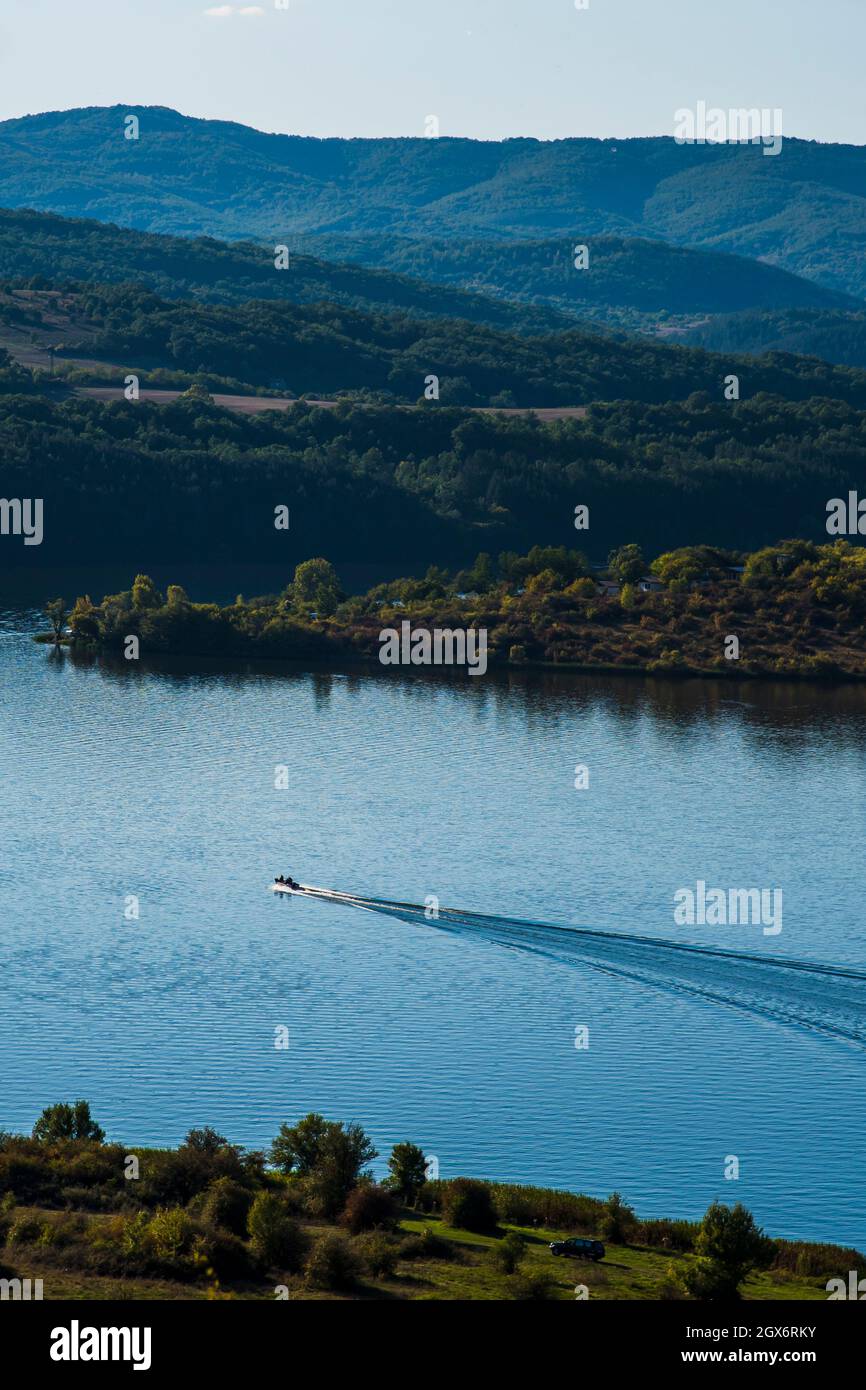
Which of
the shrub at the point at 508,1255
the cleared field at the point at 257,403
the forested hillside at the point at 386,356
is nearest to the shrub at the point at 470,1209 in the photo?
the shrub at the point at 508,1255

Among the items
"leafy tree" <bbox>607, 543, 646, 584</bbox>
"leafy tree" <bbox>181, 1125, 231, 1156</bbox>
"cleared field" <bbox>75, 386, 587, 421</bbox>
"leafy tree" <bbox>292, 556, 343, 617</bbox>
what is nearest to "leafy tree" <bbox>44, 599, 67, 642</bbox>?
"leafy tree" <bbox>292, 556, 343, 617</bbox>

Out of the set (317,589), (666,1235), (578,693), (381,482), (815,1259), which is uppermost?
(381,482)

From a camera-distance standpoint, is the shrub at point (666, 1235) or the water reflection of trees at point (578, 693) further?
the water reflection of trees at point (578, 693)

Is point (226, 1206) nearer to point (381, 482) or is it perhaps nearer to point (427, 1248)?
point (427, 1248)

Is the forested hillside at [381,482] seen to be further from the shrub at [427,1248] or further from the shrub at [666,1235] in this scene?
the shrub at [427,1248]

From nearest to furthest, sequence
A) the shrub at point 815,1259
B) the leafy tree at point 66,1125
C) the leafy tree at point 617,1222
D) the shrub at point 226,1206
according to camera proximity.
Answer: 1. the shrub at point 226,1206
2. the shrub at point 815,1259
3. the leafy tree at point 617,1222
4. the leafy tree at point 66,1125

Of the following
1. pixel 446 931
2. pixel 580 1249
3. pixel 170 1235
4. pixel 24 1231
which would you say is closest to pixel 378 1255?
pixel 170 1235
